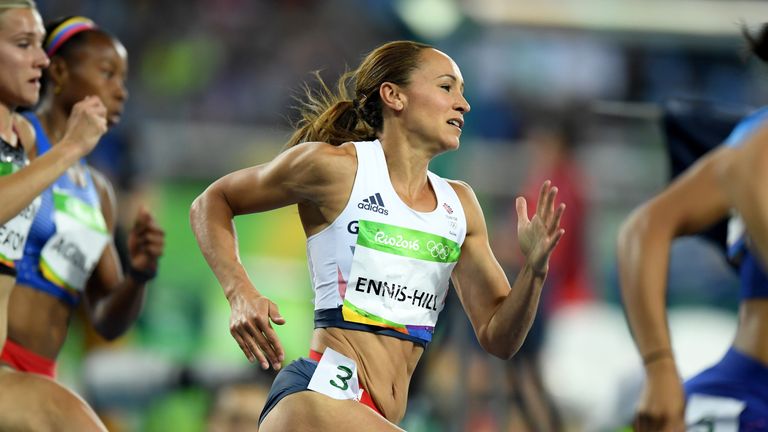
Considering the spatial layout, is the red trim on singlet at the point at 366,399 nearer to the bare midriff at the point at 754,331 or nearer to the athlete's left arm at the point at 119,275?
the bare midriff at the point at 754,331

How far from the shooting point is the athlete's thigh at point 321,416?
3.78 meters

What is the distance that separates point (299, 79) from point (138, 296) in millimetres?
7587

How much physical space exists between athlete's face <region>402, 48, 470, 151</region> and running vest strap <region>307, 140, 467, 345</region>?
9.7 inches

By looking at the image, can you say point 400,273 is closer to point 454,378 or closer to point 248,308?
point 248,308

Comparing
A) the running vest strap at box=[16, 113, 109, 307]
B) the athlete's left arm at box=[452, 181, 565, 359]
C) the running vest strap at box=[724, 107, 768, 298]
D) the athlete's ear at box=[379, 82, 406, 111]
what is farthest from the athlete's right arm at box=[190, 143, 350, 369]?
the running vest strap at box=[724, 107, 768, 298]

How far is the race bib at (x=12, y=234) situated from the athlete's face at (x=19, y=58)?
0.26m

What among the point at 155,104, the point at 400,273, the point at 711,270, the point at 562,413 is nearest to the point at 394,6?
the point at 155,104

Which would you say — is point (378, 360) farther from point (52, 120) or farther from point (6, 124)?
point (52, 120)

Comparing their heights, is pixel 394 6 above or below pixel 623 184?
above

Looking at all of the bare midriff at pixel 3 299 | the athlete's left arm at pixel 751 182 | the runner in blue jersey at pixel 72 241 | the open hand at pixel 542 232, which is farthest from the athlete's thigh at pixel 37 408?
the athlete's left arm at pixel 751 182

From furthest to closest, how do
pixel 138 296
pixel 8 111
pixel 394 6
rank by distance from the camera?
pixel 394 6
pixel 138 296
pixel 8 111

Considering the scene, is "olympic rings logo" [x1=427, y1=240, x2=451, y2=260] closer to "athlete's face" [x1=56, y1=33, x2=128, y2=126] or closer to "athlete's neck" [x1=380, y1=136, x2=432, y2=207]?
"athlete's neck" [x1=380, y1=136, x2=432, y2=207]

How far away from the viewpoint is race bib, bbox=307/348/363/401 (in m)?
3.85

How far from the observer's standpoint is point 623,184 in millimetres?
11289
